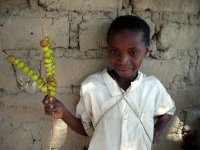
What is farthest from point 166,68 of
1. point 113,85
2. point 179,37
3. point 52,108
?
point 52,108

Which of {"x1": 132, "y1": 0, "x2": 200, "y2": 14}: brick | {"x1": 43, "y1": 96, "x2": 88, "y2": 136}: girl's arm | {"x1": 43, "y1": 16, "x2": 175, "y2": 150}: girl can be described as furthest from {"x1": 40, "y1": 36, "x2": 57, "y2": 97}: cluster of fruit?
{"x1": 132, "y1": 0, "x2": 200, "y2": 14}: brick

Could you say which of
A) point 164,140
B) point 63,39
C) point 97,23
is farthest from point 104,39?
point 164,140

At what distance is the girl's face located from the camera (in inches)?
80.1

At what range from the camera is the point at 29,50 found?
2.15 meters

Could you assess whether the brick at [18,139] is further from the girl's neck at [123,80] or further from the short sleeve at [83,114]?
the girl's neck at [123,80]

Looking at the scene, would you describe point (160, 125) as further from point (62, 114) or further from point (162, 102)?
point (62, 114)

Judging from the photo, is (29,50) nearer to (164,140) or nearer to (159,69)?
(159,69)

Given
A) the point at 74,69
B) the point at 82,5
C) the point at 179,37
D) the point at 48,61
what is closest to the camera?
the point at 48,61

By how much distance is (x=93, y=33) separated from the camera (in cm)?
223

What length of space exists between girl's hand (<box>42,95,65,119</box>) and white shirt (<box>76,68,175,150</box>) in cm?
27

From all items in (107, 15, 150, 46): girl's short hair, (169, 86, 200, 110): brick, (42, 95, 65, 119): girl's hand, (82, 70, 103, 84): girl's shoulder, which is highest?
(107, 15, 150, 46): girl's short hair

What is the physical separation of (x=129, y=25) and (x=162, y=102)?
2.00 feet

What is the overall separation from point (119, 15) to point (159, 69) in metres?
0.52

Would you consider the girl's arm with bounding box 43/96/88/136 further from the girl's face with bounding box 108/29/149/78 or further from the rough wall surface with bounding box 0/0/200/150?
the girl's face with bounding box 108/29/149/78
